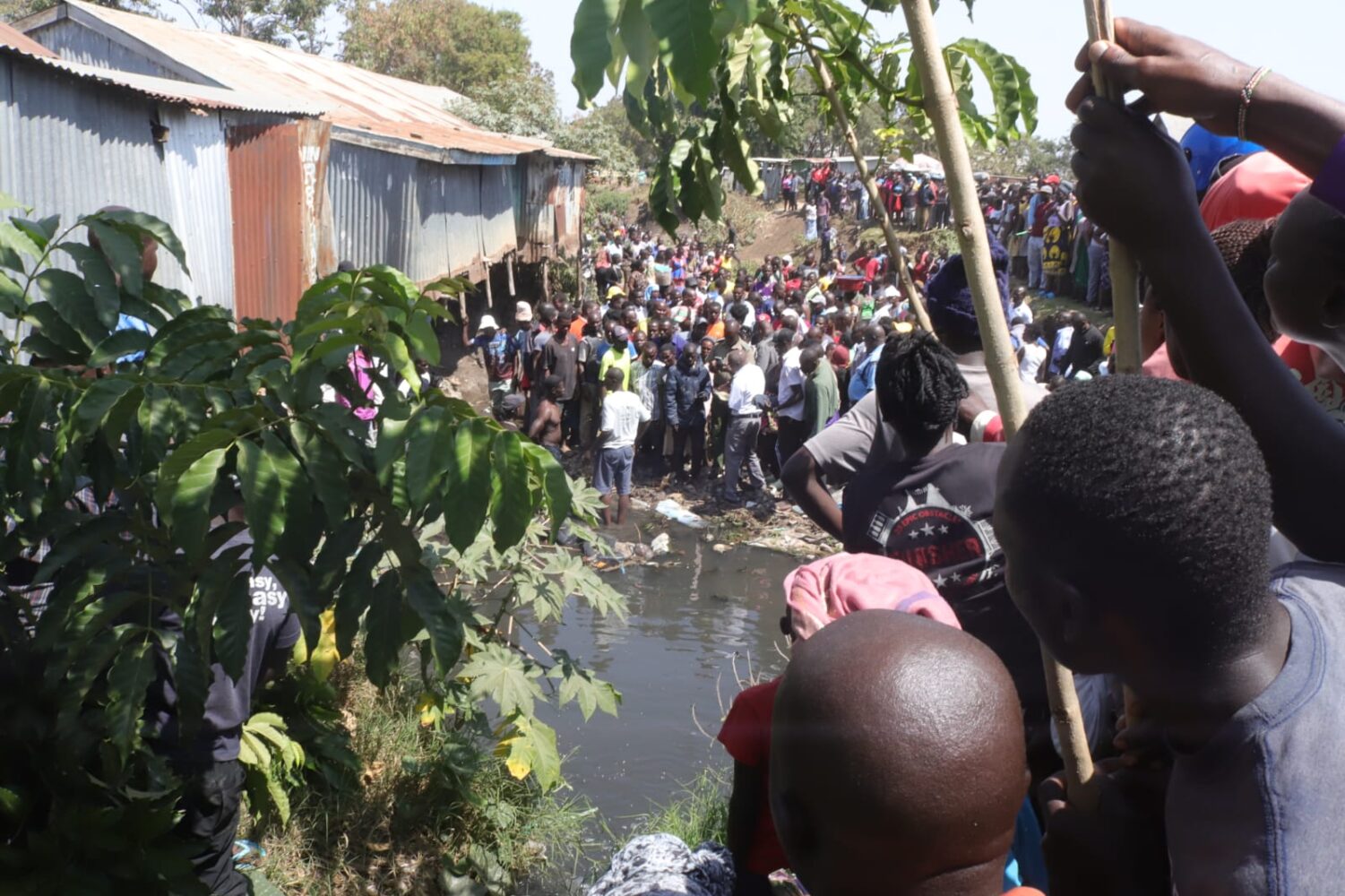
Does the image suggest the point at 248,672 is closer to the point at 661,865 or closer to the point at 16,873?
the point at 16,873

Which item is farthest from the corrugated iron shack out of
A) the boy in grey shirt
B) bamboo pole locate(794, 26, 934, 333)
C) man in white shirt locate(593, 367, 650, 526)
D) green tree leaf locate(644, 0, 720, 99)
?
the boy in grey shirt

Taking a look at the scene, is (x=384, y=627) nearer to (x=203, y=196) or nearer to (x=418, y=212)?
(x=203, y=196)

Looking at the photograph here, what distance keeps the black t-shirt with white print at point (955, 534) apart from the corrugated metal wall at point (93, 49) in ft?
35.3

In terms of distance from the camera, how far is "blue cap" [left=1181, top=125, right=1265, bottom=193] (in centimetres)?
246

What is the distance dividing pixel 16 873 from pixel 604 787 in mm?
3506

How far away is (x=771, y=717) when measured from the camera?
6.40ft

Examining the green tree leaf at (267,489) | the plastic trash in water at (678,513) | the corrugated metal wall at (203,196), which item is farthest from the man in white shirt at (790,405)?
the green tree leaf at (267,489)

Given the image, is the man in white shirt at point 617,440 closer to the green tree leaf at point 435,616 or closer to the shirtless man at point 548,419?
the shirtless man at point 548,419

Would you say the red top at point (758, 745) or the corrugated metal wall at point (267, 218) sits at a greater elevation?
the corrugated metal wall at point (267, 218)

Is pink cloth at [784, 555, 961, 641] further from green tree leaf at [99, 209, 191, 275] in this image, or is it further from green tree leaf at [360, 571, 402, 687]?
green tree leaf at [99, 209, 191, 275]

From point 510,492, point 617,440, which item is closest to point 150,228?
point 510,492

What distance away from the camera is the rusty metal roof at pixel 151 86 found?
5.57m

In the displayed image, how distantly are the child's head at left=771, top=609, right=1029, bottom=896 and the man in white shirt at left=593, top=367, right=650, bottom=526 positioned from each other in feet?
32.9

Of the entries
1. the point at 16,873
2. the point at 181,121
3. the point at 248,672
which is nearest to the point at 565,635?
the point at 181,121
